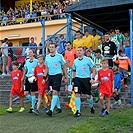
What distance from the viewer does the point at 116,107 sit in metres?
10.2

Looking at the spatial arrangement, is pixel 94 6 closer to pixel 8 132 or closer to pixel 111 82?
pixel 111 82

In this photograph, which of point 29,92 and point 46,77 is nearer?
point 46,77

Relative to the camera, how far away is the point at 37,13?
26.6 meters

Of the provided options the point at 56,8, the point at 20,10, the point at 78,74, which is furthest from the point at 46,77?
the point at 20,10

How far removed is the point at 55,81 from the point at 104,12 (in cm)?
697

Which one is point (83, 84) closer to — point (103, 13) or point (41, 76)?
point (41, 76)

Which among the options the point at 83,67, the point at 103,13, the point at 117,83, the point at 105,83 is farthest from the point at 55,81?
the point at 103,13

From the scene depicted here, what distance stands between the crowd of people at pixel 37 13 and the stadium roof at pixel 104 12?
842 cm

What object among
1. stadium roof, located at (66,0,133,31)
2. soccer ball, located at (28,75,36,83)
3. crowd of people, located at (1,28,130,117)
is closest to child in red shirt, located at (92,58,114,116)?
crowd of people, located at (1,28,130,117)

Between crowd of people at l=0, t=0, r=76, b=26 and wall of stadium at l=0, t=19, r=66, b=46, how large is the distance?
55cm

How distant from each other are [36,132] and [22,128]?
0.62 metres

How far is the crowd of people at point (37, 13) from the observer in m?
25.3

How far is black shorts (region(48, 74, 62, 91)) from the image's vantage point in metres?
8.96

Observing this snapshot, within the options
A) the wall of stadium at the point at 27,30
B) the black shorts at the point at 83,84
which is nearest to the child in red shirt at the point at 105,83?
the black shorts at the point at 83,84
